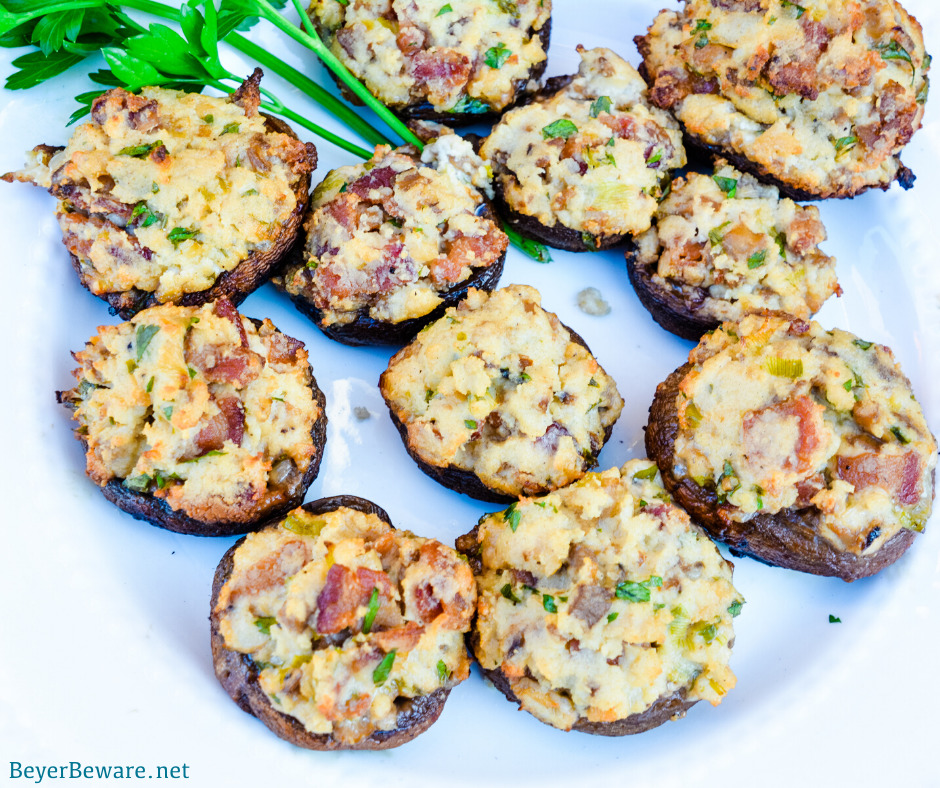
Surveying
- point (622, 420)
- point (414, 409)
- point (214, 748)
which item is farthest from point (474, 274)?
point (214, 748)

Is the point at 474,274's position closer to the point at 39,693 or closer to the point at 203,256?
the point at 203,256

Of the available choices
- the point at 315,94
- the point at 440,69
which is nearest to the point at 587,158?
the point at 440,69

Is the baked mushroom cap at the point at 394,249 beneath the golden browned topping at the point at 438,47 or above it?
beneath

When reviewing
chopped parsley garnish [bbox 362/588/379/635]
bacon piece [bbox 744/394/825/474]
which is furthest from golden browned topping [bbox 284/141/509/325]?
bacon piece [bbox 744/394/825/474]

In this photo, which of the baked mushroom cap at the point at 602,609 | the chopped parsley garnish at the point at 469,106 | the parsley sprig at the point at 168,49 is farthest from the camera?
the chopped parsley garnish at the point at 469,106

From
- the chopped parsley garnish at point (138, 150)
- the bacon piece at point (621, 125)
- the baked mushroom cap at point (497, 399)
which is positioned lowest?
the baked mushroom cap at point (497, 399)

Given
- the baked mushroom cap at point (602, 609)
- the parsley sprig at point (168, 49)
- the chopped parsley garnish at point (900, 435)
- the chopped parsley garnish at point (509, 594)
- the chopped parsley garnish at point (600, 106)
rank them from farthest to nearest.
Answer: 1. the chopped parsley garnish at point (600, 106)
2. the parsley sprig at point (168, 49)
3. the chopped parsley garnish at point (900, 435)
4. the chopped parsley garnish at point (509, 594)
5. the baked mushroom cap at point (602, 609)

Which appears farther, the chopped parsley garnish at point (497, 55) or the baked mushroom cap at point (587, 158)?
the chopped parsley garnish at point (497, 55)

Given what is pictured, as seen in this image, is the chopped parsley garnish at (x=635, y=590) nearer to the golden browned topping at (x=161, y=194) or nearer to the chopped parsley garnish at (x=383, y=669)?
the chopped parsley garnish at (x=383, y=669)

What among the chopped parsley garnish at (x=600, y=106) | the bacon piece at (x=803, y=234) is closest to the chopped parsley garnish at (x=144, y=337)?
the chopped parsley garnish at (x=600, y=106)
